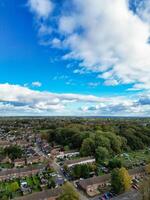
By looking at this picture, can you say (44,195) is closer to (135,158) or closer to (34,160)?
(34,160)

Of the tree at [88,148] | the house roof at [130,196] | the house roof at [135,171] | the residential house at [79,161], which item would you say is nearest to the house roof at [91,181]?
the house roof at [130,196]

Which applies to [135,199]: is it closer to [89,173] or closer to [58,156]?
[89,173]

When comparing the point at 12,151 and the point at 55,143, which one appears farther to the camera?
the point at 55,143

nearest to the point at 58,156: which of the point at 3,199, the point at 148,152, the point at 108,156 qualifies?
the point at 108,156

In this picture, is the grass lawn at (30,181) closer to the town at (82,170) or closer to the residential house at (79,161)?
the town at (82,170)

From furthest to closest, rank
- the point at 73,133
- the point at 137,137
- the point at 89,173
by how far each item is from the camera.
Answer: the point at 73,133, the point at 137,137, the point at 89,173

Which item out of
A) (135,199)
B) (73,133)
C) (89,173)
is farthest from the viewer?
(73,133)

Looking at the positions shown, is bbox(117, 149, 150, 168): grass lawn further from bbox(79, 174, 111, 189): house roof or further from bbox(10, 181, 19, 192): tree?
bbox(10, 181, 19, 192): tree

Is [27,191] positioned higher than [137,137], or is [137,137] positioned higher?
[137,137]

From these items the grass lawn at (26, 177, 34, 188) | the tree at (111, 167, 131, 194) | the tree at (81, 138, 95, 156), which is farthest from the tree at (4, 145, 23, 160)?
the tree at (111, 167, 131, 194)
